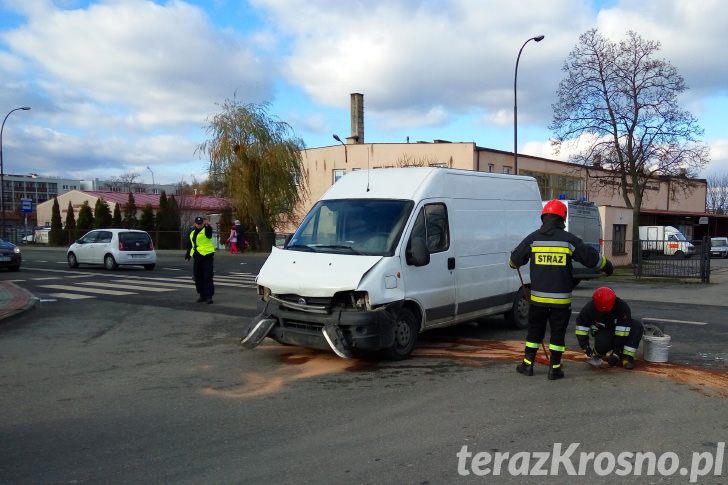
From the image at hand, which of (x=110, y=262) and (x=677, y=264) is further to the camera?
(x=110, y=262)

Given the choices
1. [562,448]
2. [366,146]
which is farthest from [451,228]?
[366,146]

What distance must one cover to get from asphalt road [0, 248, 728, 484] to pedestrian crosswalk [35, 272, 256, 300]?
588 cm

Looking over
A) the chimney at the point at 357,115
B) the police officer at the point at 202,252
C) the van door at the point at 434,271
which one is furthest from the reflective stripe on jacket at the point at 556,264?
the chimney at the point at 357,115

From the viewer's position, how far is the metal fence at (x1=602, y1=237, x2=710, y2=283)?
2111 centimetres

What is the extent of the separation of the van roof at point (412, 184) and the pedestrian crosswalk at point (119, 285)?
8.25 metres

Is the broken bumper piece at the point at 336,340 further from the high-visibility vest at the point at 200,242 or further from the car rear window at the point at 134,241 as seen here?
the car rear window at the point at 134,241

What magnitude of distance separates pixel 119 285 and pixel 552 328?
13.5 metres

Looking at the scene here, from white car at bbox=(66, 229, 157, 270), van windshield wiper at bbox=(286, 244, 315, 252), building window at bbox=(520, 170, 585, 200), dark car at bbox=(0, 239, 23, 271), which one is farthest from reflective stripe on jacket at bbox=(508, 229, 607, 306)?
building window at bbox=(520, 170, 585, 200)

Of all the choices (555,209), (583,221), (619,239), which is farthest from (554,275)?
(619,239)

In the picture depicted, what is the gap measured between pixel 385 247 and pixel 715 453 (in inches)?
161

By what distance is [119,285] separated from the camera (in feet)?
55.6

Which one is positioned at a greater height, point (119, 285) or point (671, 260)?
point (671, 260)

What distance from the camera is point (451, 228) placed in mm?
8523

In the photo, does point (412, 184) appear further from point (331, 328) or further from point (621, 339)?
point (621, 339)
